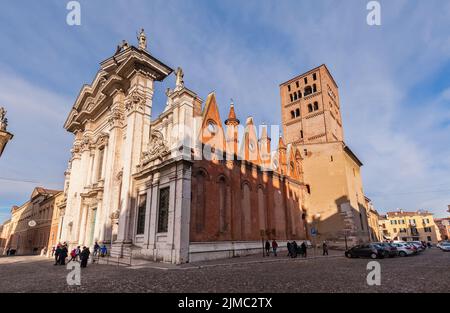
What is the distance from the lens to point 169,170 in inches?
728

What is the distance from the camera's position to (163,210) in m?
18.6

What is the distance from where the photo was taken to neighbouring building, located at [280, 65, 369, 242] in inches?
1214

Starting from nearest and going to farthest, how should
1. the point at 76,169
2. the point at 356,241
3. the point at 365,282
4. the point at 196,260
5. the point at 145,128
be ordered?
the point at 365,282 < the point at 196,260 < the point at 145,128 < the point at 356,241 < the point at 76,169

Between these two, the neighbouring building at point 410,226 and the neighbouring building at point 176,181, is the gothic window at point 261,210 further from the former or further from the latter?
the neighbouring building at point 410,226

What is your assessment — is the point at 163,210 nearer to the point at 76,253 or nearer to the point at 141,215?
the point at 141,215

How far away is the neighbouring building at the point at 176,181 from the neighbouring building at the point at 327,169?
170 millimetres

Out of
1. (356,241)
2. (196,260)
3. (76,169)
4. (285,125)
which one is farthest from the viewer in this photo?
(285,125)

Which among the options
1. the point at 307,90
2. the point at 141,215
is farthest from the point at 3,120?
the point at 307,90

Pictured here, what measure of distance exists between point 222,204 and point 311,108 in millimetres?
31525

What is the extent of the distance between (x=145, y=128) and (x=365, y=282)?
18.8 m

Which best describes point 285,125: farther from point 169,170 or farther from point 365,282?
point 365,282

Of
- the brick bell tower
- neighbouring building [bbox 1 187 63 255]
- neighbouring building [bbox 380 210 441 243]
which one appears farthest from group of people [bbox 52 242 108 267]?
neighbouring building [bbox 380 210 441 243]

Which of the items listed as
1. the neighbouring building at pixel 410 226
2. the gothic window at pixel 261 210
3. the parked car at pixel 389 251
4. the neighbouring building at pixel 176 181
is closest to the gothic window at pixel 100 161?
the neighbouring building at pixel 176 181
